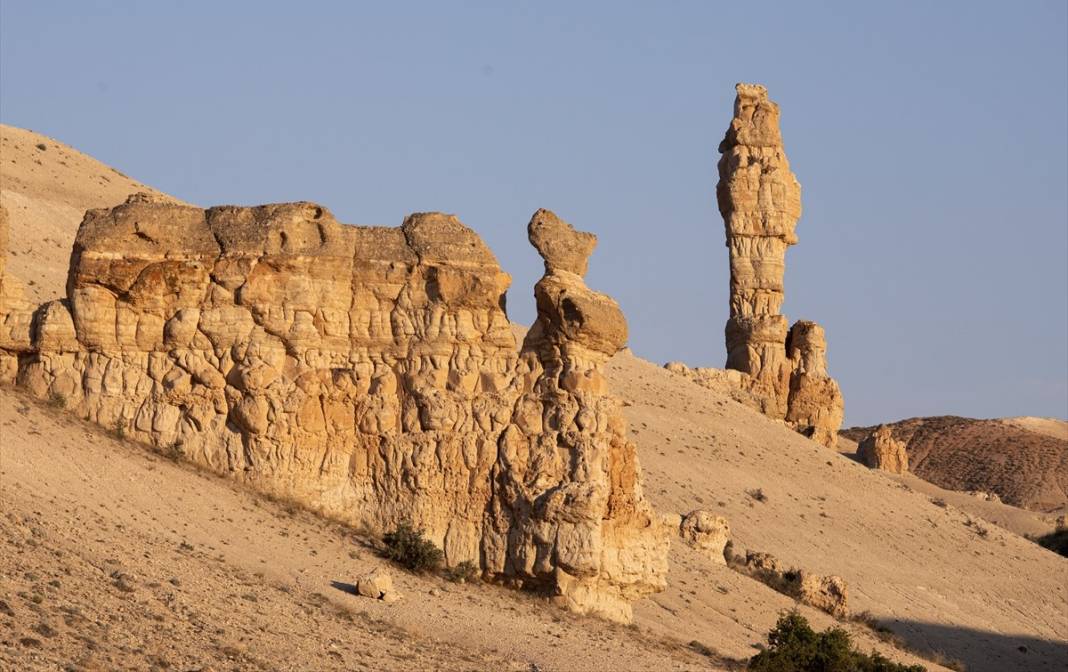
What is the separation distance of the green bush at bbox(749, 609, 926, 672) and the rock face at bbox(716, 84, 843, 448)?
32831 millimetres

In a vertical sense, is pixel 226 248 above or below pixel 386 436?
above

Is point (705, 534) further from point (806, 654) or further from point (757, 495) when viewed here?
point (806, 654)

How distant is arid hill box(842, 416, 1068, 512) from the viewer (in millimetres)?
78750

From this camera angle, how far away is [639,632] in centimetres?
2500

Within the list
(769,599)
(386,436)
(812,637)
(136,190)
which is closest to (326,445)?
(386,436)

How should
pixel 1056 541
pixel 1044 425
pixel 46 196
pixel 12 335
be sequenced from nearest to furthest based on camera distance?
pixel 12 335 < pixel 46 196 < pixel 1056 541 < pixel 1044 425

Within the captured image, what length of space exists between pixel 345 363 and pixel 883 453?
37908 millimetres

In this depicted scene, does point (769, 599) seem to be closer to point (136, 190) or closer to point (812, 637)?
point (812, 637)

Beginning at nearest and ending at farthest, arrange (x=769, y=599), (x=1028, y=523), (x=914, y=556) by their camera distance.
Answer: (x=769, y=599), (x=914, y=556), (x=1028, y=523)

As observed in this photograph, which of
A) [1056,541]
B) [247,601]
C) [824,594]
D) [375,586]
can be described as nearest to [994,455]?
[1056,541]

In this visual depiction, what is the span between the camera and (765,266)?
6169 centimetres

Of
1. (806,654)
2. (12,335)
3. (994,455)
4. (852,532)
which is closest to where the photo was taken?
(806,654)

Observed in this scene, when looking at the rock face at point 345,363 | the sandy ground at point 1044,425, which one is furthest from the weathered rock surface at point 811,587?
the sandy ground at point 1044,425

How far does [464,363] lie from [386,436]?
1.43 meters
